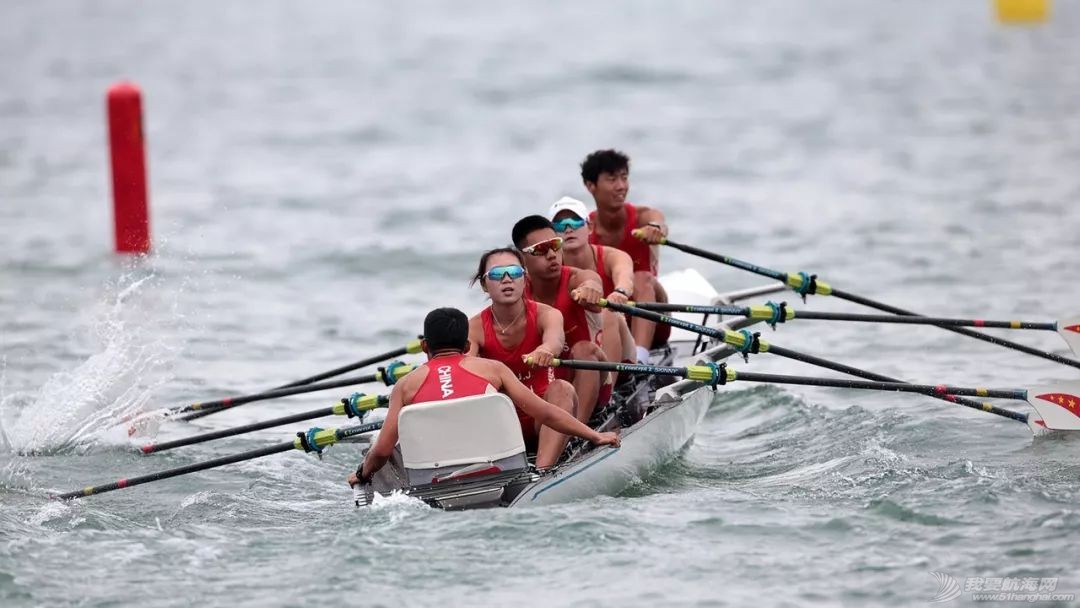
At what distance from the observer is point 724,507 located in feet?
28.5

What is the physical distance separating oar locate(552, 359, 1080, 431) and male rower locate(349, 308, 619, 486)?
51 cm

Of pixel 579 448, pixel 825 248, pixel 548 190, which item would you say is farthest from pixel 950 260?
pixel 579 448

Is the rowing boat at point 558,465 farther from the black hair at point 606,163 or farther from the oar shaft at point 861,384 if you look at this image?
the black hair at point 606,163

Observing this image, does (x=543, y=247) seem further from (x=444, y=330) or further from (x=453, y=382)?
(x=453, y=382)

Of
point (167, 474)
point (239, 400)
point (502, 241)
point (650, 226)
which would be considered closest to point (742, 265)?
point (650, 226)

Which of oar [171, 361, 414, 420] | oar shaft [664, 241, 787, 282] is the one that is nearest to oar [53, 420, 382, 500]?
oar [171, 361, 414, 420]

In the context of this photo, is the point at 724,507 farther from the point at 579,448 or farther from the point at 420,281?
the point at 420,281

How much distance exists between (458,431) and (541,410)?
58 cm

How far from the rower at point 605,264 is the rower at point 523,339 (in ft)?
3.21

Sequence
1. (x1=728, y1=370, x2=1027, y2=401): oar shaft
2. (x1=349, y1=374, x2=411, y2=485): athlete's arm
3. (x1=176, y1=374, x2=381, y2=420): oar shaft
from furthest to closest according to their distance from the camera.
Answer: (x1=176, y1=374, x2=381, y2=420): oar shaft
(x1=728, y1=370, x2=1027, y2=401): oar shaft
(x1=349, y1=374, x2=411, y2=485): athlete's arm

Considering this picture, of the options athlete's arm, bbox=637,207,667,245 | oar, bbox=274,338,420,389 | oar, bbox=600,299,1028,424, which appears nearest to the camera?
oar, bbox=600,299,1028,424

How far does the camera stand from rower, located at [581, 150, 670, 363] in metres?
11.5

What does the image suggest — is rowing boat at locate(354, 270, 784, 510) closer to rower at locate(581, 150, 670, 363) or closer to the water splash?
rower at locate(581, 150, 670, 363)

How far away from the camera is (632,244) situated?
38.9ft
